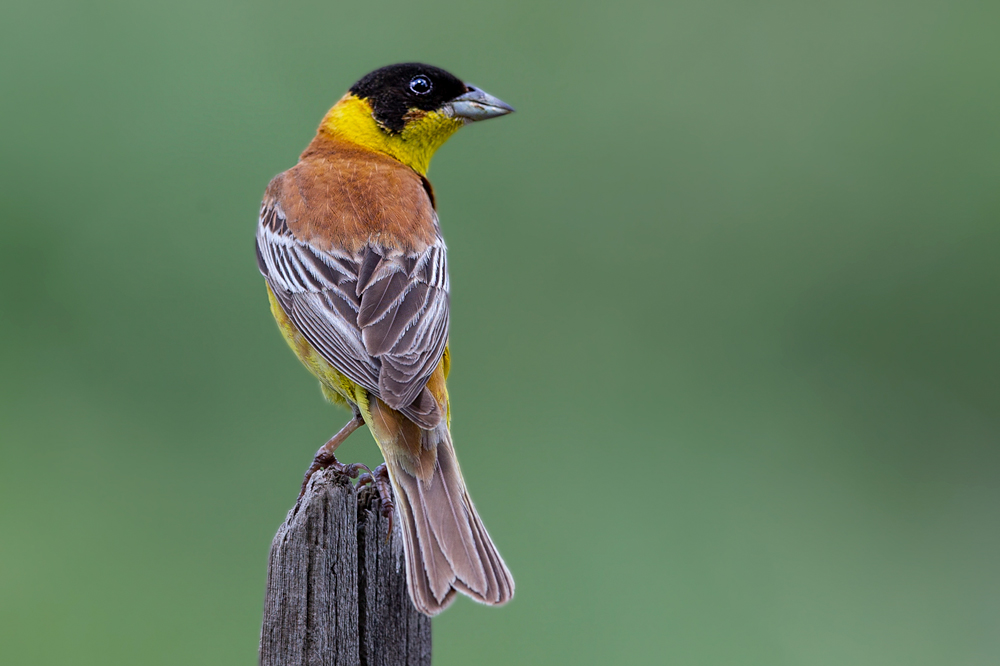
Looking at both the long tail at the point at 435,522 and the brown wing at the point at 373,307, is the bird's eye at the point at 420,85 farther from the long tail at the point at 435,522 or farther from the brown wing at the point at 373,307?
the long tail at the point at 435,522

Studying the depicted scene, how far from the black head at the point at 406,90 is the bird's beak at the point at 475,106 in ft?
0.11

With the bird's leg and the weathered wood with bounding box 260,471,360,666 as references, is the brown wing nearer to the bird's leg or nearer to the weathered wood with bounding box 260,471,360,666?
the bird's leg

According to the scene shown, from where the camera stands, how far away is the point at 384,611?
8.59ft

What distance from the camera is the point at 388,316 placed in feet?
11.4

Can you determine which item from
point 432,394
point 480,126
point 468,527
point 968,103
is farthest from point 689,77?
point 468,527

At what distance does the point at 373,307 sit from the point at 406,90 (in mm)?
1655

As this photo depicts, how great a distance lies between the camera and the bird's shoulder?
379cm

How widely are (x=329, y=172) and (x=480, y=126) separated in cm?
113

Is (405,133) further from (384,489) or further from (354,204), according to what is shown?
(384,489)

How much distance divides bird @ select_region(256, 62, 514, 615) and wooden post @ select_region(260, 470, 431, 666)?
12 centimetres

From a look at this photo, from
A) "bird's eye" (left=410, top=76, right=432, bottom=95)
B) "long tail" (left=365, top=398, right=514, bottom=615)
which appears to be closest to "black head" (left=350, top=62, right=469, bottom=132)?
"bird's eye" (left=410, top=76, right=432, bottom=95)

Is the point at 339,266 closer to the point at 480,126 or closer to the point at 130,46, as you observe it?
the point at 480,126

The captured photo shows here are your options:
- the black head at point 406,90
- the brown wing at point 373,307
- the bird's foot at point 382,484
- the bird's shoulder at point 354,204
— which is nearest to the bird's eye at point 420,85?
the black head at point 406,90

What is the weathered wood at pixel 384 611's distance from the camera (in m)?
2.59
